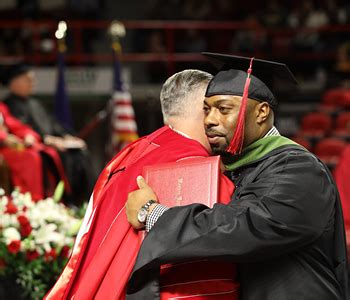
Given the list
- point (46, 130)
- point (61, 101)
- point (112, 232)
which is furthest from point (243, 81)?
point (61, 101)

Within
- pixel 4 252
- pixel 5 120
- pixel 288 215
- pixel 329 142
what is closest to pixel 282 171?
pixel 288 215

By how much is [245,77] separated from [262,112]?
125 millimetres

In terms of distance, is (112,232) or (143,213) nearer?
(143,213)

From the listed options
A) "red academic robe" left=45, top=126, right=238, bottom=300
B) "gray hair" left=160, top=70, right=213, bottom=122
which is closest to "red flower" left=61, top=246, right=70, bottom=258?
"red academic robe" left=45, top=126, right=238, bottom=300

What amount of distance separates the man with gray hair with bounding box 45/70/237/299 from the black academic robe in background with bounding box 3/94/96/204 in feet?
18.4

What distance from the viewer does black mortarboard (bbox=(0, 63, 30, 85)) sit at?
8.94 m

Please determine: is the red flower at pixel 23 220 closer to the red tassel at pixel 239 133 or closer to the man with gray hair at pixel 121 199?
the man with gray hair at pixel 121 199

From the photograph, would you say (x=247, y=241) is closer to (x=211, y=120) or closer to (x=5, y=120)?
(x=211, y=120)

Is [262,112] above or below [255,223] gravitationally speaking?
above

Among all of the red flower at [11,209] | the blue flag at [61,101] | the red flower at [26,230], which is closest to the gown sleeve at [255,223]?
the red flower at [26,230]

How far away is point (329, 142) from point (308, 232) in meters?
8.38

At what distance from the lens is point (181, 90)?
3195 millimetres

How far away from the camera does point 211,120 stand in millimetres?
2904

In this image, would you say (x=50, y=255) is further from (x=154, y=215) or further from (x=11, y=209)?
(x=154, y=215)
